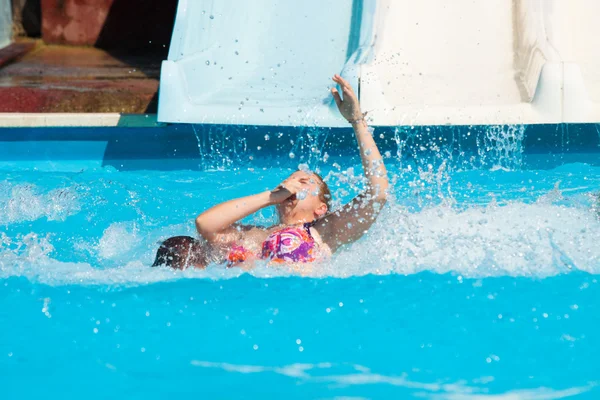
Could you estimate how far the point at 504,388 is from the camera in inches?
102

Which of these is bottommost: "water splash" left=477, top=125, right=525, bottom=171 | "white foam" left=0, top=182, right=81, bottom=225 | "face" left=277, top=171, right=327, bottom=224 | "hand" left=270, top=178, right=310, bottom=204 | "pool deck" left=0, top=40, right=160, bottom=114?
"white foam" left=0, top=182, right=81, bottom=225

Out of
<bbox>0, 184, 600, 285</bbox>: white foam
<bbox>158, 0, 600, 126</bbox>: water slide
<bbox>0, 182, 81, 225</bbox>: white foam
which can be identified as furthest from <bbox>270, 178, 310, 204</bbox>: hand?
<bbox>0, 182, 81, 225</bbox>: white foam

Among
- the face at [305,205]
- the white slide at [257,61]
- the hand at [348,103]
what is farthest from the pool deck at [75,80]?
the hand at [348,103]

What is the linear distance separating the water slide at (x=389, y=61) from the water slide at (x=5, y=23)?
8.90 feet

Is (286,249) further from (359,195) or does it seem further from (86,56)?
(86,56)

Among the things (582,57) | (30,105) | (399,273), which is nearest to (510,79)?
(582,57)

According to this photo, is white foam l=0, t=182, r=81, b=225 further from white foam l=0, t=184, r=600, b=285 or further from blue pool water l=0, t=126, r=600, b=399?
white foam l=0, t=184, r=600, b=285

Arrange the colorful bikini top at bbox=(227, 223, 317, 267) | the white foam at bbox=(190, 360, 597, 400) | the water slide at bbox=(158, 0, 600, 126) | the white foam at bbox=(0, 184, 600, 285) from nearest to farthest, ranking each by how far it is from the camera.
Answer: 1. the white foam at bbox=(190, 360, 597, 400)
2. the white foam at bbox=(0, 184, 600, 285)
3. the colorful bikini top at bbox=(227, 223, 317, 267)
4. the water slide at bbox=(158, 0, 600, 126)

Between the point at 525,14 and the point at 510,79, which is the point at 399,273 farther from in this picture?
the point at 525,14

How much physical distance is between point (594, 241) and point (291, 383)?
4.86 ft

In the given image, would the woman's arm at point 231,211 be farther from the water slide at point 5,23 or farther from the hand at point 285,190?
the water slide at point 5,23

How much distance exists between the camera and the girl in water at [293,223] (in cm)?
319

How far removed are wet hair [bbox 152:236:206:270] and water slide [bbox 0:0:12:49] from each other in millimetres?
5425

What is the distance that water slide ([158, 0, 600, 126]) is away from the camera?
16.1ft
